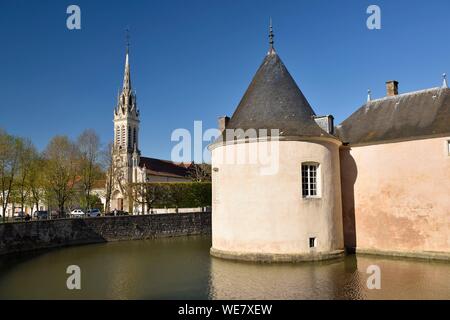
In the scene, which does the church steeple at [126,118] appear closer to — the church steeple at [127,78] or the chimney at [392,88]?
the church steeple at [127,78]

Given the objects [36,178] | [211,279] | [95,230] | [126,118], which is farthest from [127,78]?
[211,279]

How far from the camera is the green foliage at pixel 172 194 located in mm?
35500

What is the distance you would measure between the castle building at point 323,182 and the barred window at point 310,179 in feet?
0.14

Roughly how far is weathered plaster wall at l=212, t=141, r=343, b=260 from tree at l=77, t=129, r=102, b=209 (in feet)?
65.9

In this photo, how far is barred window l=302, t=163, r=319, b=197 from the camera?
16438 mm

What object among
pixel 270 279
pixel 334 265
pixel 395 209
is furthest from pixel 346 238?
pixel 270 279

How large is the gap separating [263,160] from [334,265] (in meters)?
4.86

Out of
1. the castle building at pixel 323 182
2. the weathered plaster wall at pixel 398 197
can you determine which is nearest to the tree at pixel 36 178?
the castle building at pixel 323 182

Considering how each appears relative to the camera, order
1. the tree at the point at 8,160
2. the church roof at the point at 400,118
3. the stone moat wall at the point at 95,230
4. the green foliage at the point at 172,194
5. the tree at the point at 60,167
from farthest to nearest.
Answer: the green foliage at the point at 172,194
the tree at the point at 60,167
the tree at the point at 8,160
the stone moat wall at the point at 95,230
the church roof at the point at 400,118

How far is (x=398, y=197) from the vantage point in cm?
1698

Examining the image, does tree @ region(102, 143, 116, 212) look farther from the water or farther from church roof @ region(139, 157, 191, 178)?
church roof @ region(139, 157, 191, 178)

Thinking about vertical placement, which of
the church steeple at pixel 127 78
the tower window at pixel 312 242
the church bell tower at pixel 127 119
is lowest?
the tower window at pixel 312 242

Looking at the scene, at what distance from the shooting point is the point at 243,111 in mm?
17672
